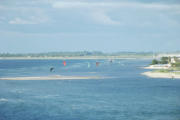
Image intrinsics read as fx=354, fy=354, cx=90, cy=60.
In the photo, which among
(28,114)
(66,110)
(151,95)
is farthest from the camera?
(151,95)

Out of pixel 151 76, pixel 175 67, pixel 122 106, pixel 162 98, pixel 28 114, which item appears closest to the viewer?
pixel 28 114

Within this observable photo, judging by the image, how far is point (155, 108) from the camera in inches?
2125

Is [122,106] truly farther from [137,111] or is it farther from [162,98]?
[162,98]

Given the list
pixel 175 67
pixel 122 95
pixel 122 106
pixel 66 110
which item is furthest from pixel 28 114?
pixel 175 67

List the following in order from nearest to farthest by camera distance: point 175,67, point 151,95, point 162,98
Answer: point 162,98 → point 151,95 → point 175,67

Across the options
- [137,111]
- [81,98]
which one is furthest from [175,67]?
[137,111]

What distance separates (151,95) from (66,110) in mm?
22465

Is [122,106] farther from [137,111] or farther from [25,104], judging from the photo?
[25,104]

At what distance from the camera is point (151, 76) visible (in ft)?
365

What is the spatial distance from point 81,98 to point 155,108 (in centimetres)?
1579

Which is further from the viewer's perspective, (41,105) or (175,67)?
(175,67)

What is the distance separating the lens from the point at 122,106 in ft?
185

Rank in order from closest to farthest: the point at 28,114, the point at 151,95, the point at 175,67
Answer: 1. the point at 28,114
2. the point at 151,95
3. the point at 175,67

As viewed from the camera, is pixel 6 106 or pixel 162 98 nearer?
pixel 6 106
